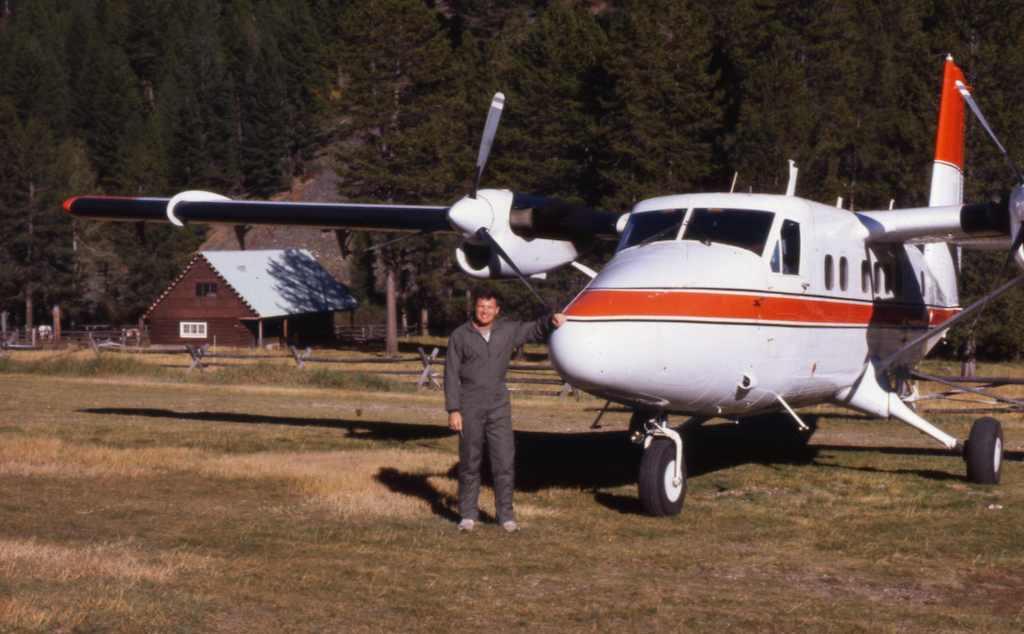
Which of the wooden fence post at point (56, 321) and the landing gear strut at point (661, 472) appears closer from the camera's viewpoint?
the landing gear strut at point (661, 472)

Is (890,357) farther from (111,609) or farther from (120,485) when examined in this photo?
(111,609)

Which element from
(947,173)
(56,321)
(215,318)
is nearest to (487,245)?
(947,173)

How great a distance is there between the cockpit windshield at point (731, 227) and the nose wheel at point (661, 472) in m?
1.93

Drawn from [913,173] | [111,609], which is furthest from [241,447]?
[913,173]

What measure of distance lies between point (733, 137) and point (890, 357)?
116 ft

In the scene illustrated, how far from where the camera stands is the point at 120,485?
43.5ft

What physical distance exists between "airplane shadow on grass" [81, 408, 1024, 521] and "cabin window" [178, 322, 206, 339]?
162ft

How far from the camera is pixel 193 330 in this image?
7238 cm

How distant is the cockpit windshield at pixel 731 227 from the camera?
40.5 feet

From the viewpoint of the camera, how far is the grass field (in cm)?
788

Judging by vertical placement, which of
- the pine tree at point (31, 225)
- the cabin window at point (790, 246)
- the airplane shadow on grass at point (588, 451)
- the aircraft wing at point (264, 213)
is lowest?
the airplane shadow on grass at point (588, 451)

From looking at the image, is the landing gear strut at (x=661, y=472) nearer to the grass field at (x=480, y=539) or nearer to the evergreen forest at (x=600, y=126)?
the grass field at (x=480, y=539)

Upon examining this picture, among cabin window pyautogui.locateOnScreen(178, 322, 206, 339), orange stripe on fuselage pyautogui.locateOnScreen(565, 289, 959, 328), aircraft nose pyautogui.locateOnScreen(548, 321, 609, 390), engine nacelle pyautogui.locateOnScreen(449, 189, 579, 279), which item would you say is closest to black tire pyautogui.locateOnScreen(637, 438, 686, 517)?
aircraft nose pyautogui.locateOnScreen(548, 321, 609, 390)

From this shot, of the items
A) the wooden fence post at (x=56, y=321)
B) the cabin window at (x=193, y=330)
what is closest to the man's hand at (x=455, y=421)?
the cabin window at (x=193, y=330)
